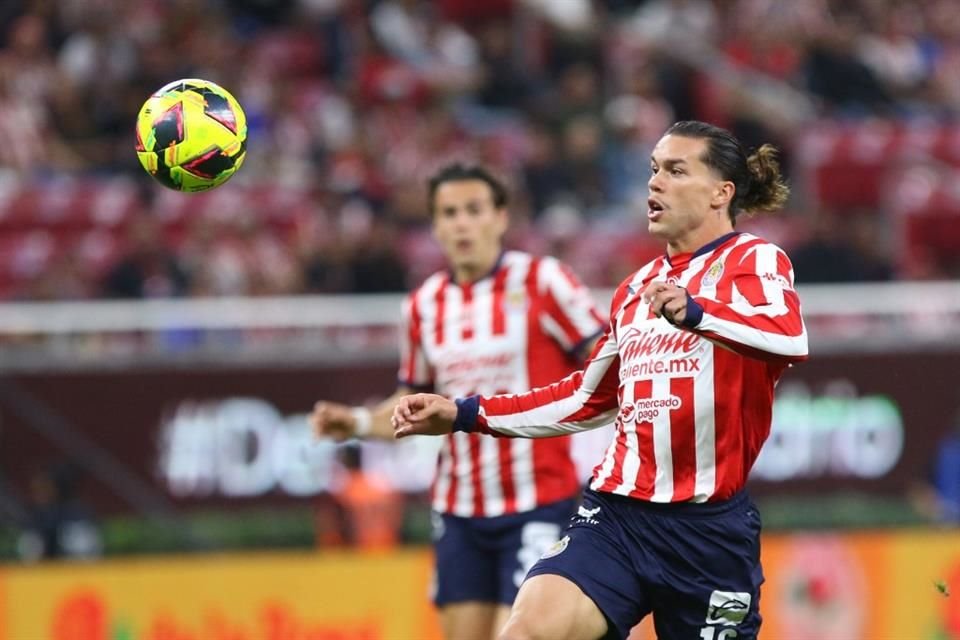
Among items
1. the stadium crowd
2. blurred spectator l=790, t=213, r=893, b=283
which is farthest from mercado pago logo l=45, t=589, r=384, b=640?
Result: blurred spectator l=790, t=213, r=893, b=283

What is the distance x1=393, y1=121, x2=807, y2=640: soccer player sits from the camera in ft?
17.9

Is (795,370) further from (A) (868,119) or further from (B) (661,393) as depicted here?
(B) (661,393)

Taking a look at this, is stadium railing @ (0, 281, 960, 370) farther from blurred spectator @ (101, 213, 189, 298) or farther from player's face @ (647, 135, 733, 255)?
player's face @ (647, 135, 733, 255)

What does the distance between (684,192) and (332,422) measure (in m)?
1.93

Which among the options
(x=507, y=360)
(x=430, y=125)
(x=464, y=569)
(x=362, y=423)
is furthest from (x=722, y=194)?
(x=430, y=125)

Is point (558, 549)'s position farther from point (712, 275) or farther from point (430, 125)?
point (430, 125)

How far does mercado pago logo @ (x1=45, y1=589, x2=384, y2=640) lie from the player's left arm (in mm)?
5089

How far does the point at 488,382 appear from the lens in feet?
23.7

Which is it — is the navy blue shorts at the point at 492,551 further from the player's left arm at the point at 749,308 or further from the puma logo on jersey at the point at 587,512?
the player's left arm at the point at 749,308

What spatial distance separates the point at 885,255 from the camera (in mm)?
15141

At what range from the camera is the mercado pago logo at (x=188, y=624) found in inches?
385

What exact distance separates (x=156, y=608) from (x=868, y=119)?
33.1 ft

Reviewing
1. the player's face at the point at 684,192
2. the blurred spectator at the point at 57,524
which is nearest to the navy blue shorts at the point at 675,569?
the player's face at the point at 684,192

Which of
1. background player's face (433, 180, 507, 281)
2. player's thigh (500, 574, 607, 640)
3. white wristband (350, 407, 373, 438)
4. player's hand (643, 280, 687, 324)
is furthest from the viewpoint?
background player's face (433, 180, 507, 281)
